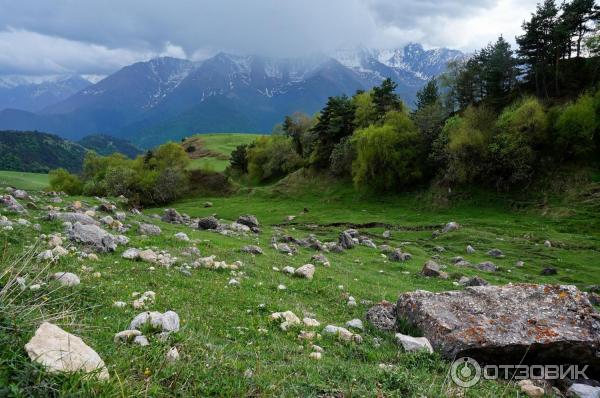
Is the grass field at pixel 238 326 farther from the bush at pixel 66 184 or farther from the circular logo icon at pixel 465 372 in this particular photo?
the bush at pixel 66 184

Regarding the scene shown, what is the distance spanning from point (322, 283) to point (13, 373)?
1248cm

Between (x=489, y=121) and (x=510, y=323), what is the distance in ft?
198

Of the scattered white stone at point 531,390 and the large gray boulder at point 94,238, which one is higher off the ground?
the large gray boulder at point 94,238

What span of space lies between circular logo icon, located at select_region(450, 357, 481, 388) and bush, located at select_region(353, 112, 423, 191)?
60.2 metres

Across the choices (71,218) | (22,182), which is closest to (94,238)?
(71,218)

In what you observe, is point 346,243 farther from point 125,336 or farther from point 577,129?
point 577,129

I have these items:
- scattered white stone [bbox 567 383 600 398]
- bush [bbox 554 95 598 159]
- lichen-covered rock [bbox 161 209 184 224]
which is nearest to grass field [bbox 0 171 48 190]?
lichen-covered rock [bbox 161 209 184 224]

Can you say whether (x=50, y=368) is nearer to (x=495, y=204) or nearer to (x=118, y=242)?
(x=118, y=242)

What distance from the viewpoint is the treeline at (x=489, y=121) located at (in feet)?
184

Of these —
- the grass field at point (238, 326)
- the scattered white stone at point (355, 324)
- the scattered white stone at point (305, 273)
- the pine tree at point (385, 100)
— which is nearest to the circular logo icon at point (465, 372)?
the grass field at point (238, 326)

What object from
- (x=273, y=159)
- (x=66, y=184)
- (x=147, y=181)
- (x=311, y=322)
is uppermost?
(x=311, y=322)

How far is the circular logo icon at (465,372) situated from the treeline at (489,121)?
54623mm

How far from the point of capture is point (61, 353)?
4.45 metres

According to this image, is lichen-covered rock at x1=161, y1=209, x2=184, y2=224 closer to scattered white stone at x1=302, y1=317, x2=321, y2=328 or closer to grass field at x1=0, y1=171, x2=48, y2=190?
scattered white stone at x1=302, y1=317, x2=321, y2=328
